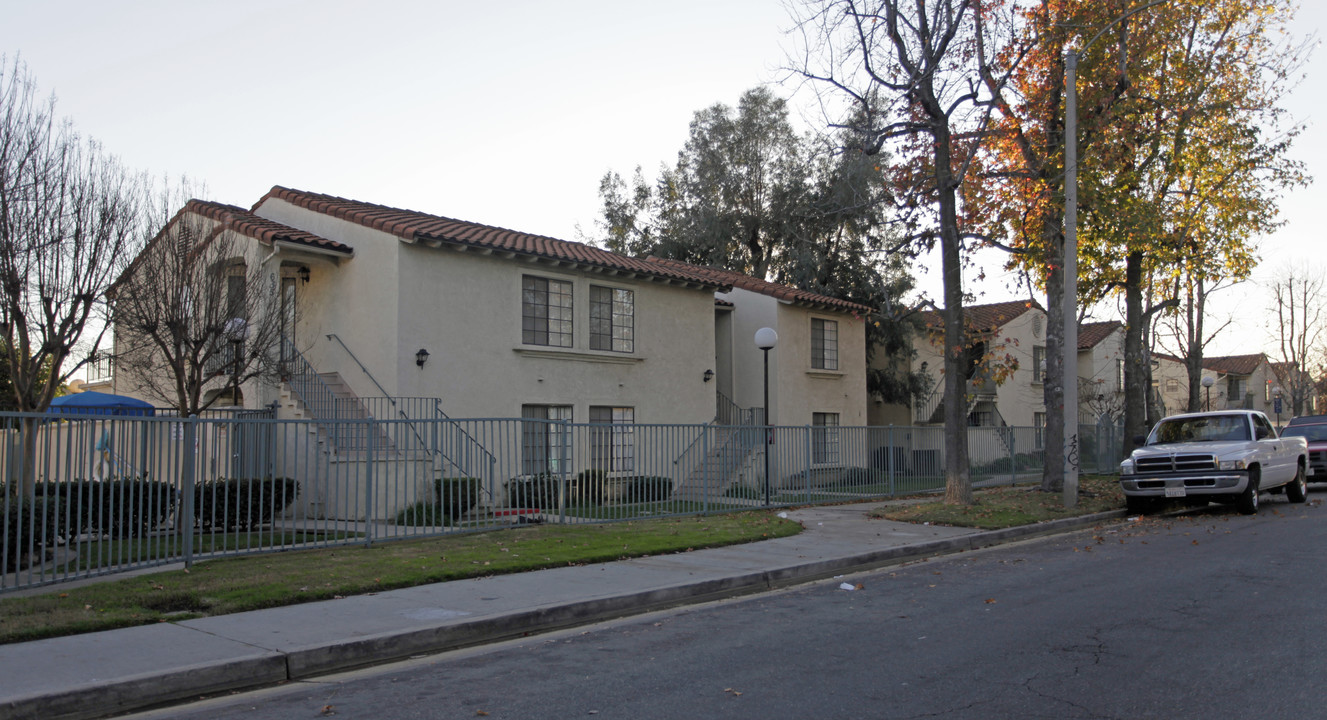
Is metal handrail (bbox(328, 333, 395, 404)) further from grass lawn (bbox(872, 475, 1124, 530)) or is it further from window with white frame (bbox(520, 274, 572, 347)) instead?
grass lawn (bbox(872, 475, 1124, 530))

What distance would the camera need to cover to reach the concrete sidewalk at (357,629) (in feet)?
18.4

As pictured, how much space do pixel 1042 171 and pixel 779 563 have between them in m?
12.2

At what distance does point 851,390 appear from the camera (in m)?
28.2

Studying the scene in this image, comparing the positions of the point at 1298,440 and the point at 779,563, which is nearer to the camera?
the point at 779,563

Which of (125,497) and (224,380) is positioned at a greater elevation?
(224,380)

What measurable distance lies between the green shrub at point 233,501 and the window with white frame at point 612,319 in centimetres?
892

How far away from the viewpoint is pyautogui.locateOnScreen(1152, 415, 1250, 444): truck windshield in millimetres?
16938

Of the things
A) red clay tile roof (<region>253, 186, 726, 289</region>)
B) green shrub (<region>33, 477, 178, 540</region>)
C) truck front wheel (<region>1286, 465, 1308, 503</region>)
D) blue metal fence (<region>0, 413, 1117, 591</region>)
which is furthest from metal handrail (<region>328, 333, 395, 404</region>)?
truck front wheel (<region>1286, 465, 1308, 503</region>)

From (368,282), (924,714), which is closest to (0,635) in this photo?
(924,714)

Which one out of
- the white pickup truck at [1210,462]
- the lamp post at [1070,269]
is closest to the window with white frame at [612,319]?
the lamp post at [1070,269]

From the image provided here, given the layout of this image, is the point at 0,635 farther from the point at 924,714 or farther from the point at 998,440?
the point at 998,440

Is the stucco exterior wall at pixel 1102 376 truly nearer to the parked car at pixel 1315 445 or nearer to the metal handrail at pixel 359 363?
the parked car at pixel 1315 445

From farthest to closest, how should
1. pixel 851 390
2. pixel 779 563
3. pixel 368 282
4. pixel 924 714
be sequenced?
1. pixel 851 390
2. pixel 368 282
3. pixel 779 563
4. pixel 924 714

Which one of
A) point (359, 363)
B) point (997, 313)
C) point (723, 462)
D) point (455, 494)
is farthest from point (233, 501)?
point (997, 313)
